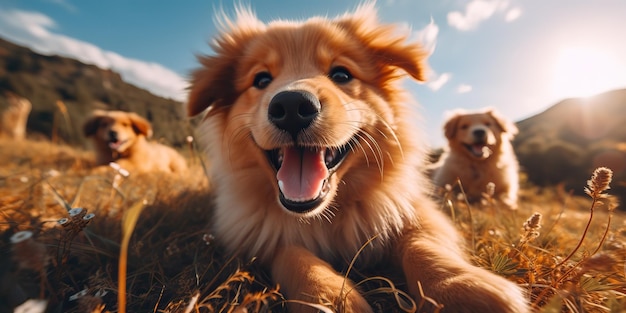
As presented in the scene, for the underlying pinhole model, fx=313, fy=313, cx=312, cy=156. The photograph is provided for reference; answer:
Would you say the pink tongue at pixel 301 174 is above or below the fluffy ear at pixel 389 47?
below

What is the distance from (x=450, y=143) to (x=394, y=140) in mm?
4123

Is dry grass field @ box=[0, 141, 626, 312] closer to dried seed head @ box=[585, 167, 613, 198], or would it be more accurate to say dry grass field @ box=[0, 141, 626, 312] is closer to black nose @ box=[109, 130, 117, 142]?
dried seed head @ box=[585, 167, 613, 198]

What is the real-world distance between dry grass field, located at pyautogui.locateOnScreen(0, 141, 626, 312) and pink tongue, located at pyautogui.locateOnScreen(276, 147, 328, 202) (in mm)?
468

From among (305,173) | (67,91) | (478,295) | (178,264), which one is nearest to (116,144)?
(178,264)

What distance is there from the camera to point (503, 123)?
553 cm

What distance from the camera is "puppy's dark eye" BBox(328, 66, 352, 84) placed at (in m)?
2.17

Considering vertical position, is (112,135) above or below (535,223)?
below

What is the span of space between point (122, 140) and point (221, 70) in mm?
4500

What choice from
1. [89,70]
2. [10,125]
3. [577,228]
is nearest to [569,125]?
[577,228]

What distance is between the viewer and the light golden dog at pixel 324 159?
1479mm

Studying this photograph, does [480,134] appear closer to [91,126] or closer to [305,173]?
[305,173]

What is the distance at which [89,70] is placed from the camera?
1950 centimetres

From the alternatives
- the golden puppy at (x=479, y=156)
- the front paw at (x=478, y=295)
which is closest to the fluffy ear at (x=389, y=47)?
the front paw at (x=478, y=295)

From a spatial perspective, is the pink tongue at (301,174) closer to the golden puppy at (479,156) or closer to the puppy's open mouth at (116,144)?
the golden puppy at (479,156)
